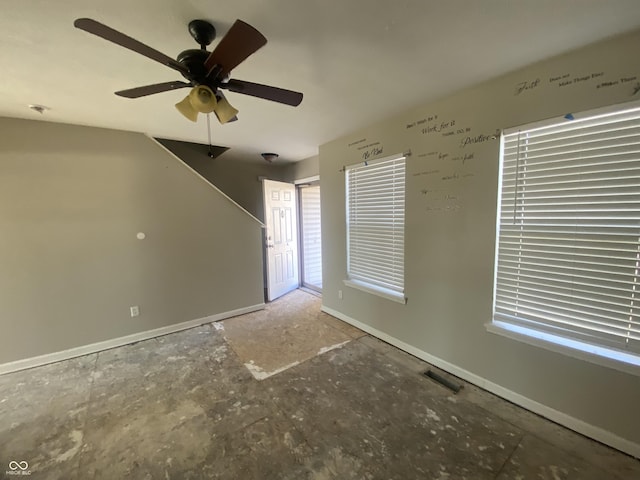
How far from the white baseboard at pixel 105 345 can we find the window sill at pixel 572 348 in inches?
129

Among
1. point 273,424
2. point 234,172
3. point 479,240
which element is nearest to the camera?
point 273,424

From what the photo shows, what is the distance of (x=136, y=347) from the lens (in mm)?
3004

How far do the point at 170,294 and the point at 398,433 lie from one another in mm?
2960

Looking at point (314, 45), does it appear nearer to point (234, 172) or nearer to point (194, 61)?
point (194, 61)

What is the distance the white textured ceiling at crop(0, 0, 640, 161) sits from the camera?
1250 millimetres

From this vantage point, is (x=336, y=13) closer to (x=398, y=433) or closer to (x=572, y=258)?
(x=572, y=258)

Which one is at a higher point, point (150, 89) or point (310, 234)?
point (150, 89)

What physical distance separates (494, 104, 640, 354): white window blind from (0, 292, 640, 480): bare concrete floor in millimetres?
769

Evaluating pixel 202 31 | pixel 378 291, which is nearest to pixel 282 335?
pixel 378 291

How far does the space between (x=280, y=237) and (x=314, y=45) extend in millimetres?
3389

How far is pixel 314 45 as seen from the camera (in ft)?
5.01

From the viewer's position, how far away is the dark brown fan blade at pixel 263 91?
142 cm

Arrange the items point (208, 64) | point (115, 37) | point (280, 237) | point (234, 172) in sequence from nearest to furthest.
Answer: point (115, 37), point (208, 64), point (234, 172), point (280, 237)

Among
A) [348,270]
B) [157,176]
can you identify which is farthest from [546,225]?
[157,176]
